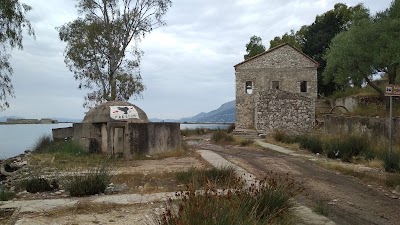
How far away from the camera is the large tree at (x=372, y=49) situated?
60.5ft

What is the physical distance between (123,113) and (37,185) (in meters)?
8.20

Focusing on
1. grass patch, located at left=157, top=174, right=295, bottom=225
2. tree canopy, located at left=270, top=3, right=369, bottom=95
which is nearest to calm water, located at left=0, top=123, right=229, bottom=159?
tree canopy, located at left=270, top=3, right=369, bottom=95

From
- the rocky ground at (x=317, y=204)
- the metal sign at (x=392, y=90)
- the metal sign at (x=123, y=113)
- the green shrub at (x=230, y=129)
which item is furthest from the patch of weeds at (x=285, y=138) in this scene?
the metal sign at (x=392, y=90)

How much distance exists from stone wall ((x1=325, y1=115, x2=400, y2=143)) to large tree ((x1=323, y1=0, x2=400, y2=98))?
137 inches

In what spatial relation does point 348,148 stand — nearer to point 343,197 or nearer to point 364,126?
point 364,126

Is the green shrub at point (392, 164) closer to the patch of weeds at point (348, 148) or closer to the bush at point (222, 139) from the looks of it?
the patch of weeds at point (348, 148)

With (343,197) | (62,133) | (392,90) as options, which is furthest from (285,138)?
(343,197)

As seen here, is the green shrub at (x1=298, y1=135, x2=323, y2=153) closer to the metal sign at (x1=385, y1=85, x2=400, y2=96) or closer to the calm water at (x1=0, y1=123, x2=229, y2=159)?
the metal sign at (x1=385, y1=85, x2=400, y2=96)

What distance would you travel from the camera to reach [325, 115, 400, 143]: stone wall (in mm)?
13792

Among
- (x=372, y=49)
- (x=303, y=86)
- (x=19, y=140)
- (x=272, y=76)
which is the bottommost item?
(x=19, y=140)

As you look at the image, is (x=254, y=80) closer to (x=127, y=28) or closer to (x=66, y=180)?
(x=127, y=28)

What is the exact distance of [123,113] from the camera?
16766 mm

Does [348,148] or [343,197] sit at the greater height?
[348,148]

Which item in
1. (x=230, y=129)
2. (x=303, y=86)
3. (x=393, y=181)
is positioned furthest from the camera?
(x=303, y=86)
